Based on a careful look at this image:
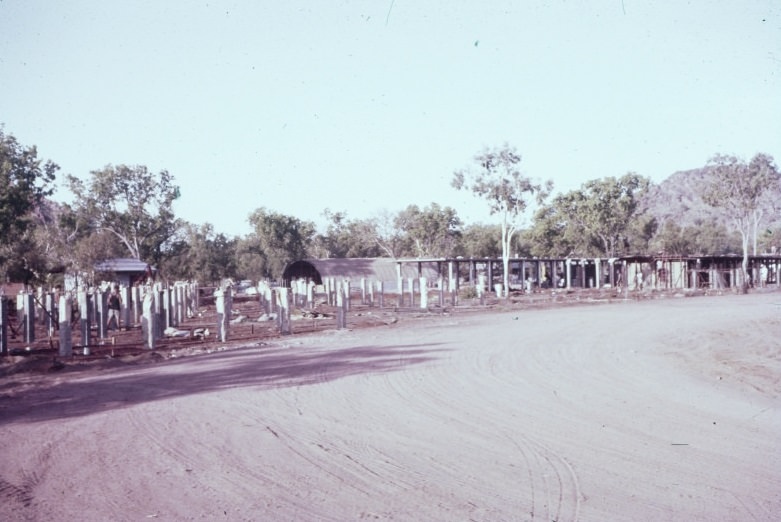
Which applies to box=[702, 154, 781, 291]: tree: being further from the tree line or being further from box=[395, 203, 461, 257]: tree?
box=[395, 203, 461, 257]: tree

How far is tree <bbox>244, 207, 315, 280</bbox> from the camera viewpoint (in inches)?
2800

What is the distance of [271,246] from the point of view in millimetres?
72688

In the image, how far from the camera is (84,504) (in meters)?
4.88

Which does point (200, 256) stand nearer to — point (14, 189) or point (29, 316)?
point (14, 189)

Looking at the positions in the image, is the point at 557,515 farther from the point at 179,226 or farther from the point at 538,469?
the point at 179,226

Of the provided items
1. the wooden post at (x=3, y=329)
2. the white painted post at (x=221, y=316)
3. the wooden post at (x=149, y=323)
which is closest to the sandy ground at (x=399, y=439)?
the wooden post at (x=149, y=323)

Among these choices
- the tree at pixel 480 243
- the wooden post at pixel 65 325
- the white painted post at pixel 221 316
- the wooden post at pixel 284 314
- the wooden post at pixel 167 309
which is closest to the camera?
the wooden post at pixel 65 325

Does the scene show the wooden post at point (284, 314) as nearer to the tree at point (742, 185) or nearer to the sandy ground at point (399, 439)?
the sandy ground at point (399, 439)

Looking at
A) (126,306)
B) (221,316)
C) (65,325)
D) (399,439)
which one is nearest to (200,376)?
(65,325)

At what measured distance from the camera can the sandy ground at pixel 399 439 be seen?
4887 millimetres

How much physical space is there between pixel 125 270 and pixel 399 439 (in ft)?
120

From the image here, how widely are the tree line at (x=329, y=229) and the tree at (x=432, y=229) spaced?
13cm

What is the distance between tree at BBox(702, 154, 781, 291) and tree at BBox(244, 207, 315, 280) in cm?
4182

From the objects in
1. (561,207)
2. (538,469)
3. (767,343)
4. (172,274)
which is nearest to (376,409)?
(538,469)
